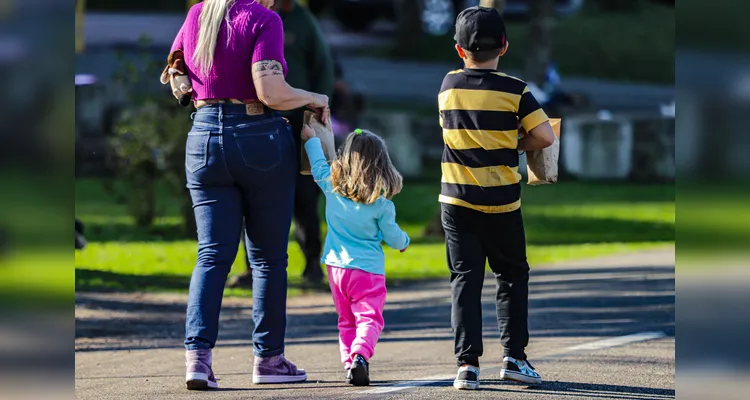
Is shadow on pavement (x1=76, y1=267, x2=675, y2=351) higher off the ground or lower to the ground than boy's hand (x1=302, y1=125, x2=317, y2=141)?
lower

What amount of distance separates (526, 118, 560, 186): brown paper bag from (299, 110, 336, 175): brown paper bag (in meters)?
0.92

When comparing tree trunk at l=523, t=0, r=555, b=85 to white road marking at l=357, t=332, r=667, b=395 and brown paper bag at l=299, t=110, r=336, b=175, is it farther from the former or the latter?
brown paper bag at l=299, t=110, r=336, b=175

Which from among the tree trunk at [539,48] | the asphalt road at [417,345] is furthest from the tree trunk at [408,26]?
the asphalt road at [417,345]

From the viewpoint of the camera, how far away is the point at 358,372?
554 centimetres

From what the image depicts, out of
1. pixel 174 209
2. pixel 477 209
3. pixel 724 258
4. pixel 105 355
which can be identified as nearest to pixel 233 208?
pixel 477 209

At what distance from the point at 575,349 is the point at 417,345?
87 centimetres

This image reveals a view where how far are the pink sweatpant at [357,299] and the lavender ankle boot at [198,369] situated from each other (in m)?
0.65

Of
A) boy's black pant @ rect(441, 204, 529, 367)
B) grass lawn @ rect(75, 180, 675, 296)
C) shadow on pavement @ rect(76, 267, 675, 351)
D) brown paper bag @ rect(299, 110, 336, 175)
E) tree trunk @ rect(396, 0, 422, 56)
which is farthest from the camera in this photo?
tree trunk @ rect(396, 0, 422, 56)

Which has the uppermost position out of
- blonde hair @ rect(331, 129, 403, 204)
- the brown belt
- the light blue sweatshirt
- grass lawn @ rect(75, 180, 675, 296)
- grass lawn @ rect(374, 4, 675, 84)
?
grass lawn @ rect(374, 4, 675, 84)

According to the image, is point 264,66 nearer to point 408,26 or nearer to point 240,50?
point 240,50

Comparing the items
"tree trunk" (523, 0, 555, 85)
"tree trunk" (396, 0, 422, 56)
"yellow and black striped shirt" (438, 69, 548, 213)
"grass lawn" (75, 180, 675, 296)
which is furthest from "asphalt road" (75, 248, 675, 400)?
"tree trunk" (396, 0, 422, 56)

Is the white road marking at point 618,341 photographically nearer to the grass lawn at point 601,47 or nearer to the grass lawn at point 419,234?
the grass lawn at point 419,234

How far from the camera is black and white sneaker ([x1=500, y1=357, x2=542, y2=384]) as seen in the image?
5574 mm

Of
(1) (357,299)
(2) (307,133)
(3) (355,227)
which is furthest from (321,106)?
(1) (357,299)
